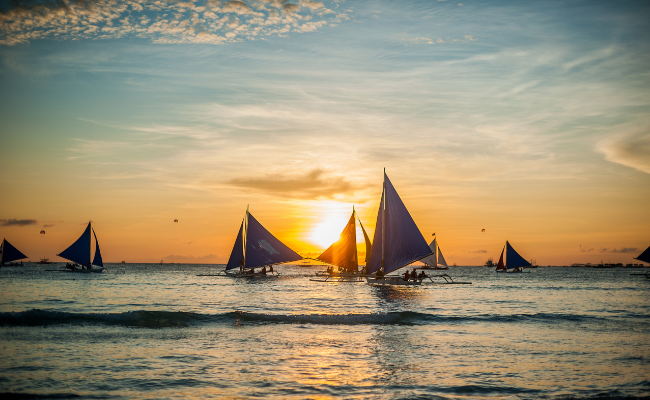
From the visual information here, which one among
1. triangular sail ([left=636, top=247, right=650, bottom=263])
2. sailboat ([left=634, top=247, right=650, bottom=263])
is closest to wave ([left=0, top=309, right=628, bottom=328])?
sailboat ([left=634, top=247, right=650, bottom=263])

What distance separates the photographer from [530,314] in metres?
33.9

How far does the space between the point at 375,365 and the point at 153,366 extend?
26.1ft

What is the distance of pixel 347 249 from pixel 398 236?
2249cm

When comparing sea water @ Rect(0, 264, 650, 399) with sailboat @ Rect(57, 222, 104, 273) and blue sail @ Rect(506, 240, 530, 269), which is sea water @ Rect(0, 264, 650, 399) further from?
blue sail @ Rect(506, 240, 530, 269)

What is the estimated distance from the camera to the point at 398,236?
51.0m

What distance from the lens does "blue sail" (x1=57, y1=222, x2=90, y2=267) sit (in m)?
85.6

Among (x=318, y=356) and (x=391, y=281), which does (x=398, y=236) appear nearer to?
(x=391, y=281)

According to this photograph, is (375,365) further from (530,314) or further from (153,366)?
(530,314)

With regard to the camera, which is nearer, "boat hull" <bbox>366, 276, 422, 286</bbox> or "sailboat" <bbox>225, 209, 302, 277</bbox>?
"boat hull" <bbox>366, 276, 422, 286</bbox>

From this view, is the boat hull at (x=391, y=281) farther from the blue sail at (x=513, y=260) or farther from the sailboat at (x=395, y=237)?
the blue sail at (x=513, y=260)

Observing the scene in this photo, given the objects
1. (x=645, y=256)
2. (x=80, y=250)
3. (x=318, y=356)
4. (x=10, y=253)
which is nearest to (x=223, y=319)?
(x=318, y=356)

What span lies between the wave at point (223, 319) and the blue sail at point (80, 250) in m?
63.6

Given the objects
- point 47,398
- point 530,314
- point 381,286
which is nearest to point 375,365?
point 47,398

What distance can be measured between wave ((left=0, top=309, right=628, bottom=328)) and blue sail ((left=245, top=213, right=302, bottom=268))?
44794 mm
